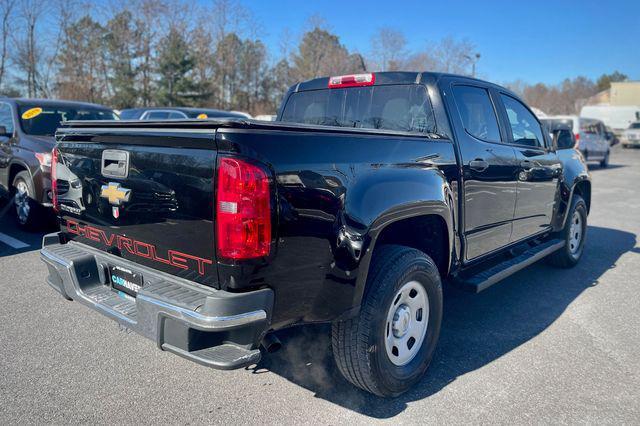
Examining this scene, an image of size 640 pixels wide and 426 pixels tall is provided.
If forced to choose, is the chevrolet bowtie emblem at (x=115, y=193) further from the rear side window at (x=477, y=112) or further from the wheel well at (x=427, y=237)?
the rear side window at (x=477, y=112)

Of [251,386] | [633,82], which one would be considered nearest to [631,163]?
[251,386]

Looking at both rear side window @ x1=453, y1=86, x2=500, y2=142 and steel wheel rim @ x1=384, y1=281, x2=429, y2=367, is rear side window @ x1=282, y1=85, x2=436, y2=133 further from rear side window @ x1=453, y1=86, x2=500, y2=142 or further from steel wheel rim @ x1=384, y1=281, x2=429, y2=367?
steel wheel rim @ x1=384, y1=281, x2=429, y2=367

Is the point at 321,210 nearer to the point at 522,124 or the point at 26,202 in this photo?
the point at 522,124

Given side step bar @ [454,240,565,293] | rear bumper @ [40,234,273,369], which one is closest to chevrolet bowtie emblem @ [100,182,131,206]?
rear bumper @ [40,234,273,369]

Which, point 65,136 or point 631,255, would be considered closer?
point 65,136

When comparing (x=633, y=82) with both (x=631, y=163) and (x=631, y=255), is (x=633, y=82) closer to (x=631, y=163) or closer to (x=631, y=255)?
(x=631, y=163)

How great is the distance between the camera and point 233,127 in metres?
2.14

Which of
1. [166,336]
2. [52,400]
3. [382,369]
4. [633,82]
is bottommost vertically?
[52,400]

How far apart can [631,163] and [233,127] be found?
984 inches

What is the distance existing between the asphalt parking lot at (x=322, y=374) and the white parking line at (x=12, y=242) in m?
1.44

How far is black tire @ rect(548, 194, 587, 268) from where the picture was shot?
17.8ft

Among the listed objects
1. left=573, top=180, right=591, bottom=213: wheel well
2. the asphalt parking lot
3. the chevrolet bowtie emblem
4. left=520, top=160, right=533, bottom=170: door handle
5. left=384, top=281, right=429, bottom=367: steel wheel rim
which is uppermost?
left=520, top=160, right=533, bottom=170: door handle

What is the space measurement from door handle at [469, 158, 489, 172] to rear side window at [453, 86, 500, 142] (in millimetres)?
216

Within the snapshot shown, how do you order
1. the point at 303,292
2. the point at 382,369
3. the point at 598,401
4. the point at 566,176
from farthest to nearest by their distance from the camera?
1. the point at 566,176
2. the point at 598,401
3. the point at 382,369
4. the point at 303,292
